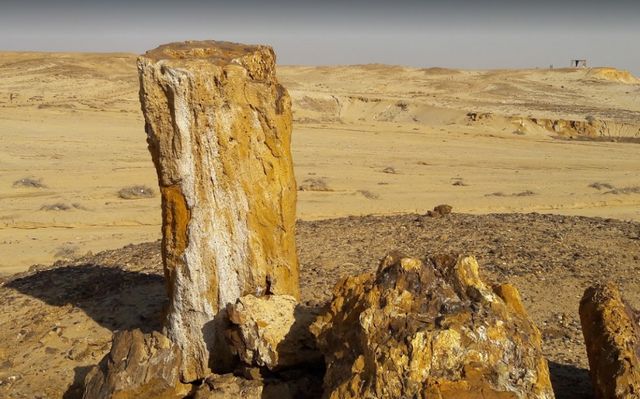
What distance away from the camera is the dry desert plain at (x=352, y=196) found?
7.77 m

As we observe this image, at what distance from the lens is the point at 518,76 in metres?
54.8

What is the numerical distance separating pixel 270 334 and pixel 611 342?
2560mm

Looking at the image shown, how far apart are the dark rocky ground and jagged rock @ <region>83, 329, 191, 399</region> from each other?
82cm

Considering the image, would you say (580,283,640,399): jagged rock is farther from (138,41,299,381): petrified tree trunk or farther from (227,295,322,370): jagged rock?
(138,41,299,381): petrified tree trunk

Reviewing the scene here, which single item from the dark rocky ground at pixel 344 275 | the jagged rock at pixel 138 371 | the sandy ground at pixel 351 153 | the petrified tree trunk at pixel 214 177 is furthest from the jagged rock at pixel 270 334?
the sandy ground at pixel 351 153

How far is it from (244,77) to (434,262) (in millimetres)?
2338

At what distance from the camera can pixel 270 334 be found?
5457 mm

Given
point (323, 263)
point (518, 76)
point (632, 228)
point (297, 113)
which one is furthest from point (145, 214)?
point (518, 76)

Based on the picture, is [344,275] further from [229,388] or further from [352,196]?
[352,196]

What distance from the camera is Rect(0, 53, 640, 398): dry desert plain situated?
7.77 metres

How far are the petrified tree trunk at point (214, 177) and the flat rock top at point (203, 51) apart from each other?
0.03ft

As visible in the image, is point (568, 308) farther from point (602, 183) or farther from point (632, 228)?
point (602, 183)

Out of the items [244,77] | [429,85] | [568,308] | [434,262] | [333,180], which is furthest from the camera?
[429,85]

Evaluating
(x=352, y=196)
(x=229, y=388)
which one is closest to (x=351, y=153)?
(x=352, y=196)
